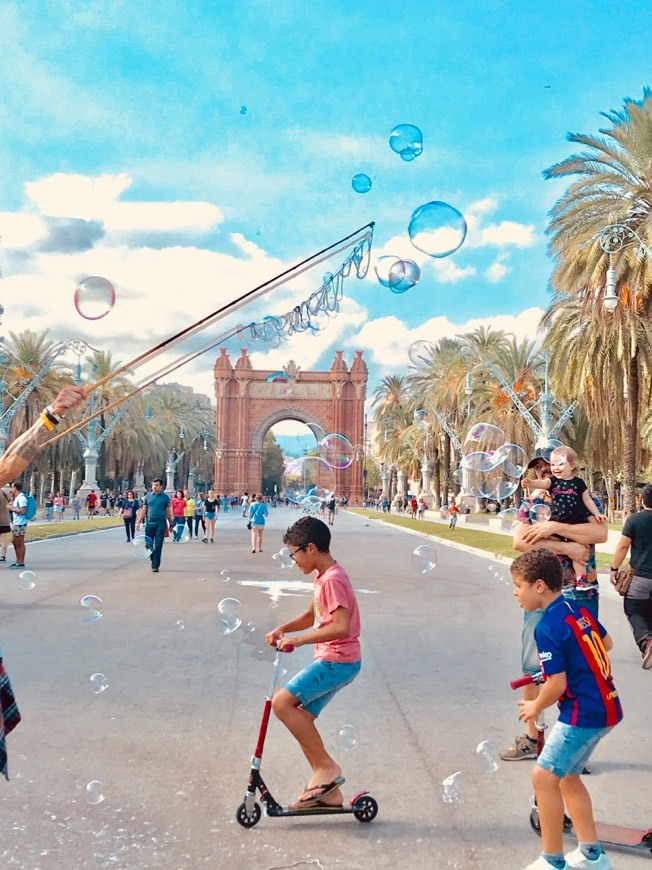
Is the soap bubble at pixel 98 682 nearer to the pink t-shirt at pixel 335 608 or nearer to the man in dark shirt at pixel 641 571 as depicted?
the pink t-shirt at pixel 335 608

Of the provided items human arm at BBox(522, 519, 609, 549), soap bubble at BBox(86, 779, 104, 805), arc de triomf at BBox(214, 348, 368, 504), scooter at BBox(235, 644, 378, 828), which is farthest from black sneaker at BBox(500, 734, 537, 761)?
arc de triomf at BBox(214, 348, 368, 504)

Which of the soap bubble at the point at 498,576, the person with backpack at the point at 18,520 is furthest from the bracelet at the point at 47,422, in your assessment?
the person with backpack at the point at 18,520

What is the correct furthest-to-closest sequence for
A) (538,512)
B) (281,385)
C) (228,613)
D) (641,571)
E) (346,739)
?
1. (281,385)
2. (641,571)
3. (538,512)
4. (228,613)
5. (346,739)

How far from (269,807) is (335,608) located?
2.99 feet

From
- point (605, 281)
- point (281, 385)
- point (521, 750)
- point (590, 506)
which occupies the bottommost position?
point (521, 750)

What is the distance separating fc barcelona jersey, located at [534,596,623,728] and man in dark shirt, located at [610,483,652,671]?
13.7ft

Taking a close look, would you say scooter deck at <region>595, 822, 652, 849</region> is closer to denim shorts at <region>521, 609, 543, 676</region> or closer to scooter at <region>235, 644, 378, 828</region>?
scooter at <region>235, 644, 378, 828</region>

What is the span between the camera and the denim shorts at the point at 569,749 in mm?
3170

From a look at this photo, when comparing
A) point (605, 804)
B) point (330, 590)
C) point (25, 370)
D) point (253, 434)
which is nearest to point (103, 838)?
point (330, 590)

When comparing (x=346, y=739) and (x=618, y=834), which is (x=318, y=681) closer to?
(x=346, y=739)

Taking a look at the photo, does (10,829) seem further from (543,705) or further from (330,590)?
(543,705)

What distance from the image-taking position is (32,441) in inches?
128

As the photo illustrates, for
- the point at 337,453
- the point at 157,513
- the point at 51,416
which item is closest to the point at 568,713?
the point at 51,416

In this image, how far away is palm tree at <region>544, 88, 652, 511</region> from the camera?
63.9ft
